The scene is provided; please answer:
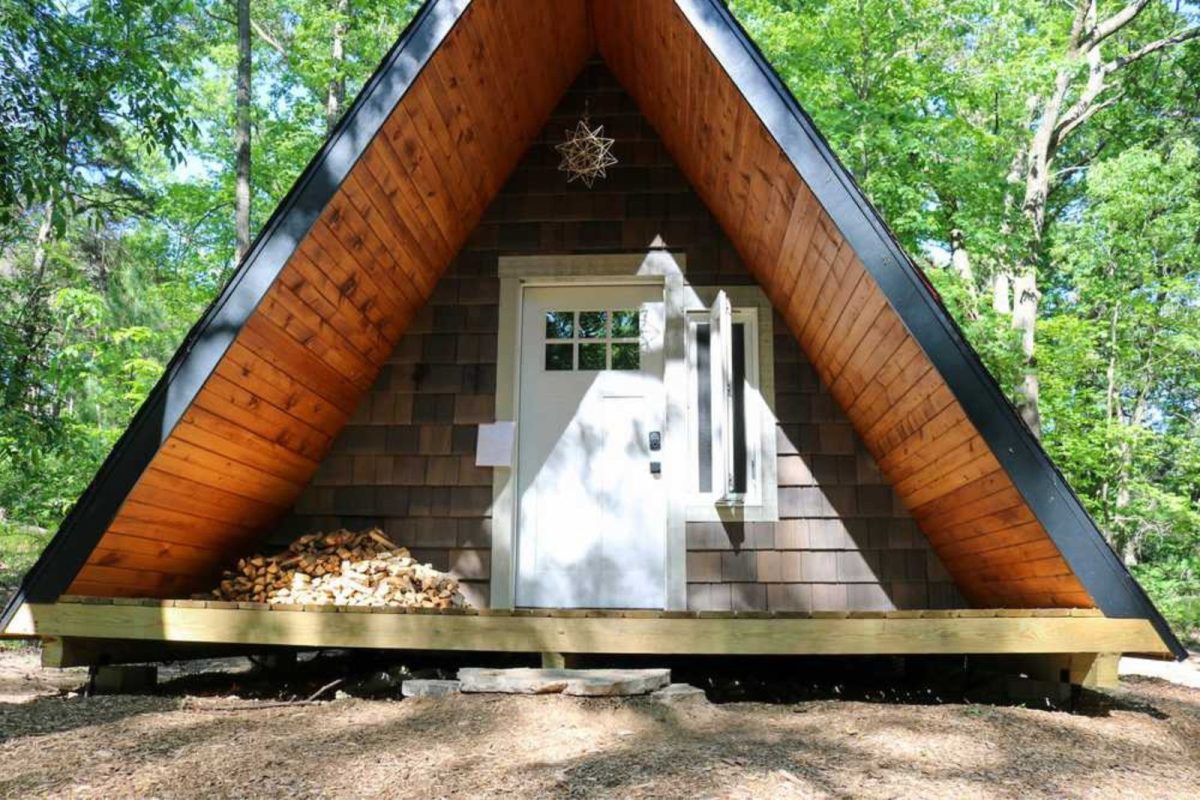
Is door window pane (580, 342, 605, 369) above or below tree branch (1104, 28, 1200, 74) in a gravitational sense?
below

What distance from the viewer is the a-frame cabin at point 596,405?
349 centimetres

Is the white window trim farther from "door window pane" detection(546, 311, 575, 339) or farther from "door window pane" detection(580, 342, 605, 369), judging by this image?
"door window pane" detection(546, 311, 575, 339)

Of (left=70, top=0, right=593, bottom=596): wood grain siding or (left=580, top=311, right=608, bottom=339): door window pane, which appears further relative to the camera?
(left=580, top=311, right=608, bottom=339): door window pane

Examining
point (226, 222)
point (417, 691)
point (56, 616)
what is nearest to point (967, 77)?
point (417, 691)

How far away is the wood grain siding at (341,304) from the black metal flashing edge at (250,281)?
65mm

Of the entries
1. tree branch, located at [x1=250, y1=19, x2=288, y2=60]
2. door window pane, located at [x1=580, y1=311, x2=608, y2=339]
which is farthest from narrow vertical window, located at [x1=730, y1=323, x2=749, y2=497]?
tree branch, located at [x1=250, y1=19, x2=288, y2=60]

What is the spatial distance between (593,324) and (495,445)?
99 centimetres

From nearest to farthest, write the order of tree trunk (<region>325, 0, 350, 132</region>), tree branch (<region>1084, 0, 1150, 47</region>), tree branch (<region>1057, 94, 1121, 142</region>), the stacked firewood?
the stacked firewood → tree trunk (<region>325, 0, 350, 132</region>) → tree branch (<region>1084, 0, 1150, 47</region>) → tree branch (<region>1057, 94, 1121, 142</region>)

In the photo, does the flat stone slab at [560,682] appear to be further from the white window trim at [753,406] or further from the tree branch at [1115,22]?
the tree branch at [1115,22]

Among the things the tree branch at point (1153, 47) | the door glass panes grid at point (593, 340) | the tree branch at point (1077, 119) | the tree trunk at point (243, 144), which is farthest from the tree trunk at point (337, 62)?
the tree branch at point (1153, 47)

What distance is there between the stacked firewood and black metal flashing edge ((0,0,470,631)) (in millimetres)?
927

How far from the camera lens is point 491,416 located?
16.0ft

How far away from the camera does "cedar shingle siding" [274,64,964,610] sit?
4.59 metres

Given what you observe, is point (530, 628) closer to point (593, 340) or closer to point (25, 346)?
point (593, 340)
